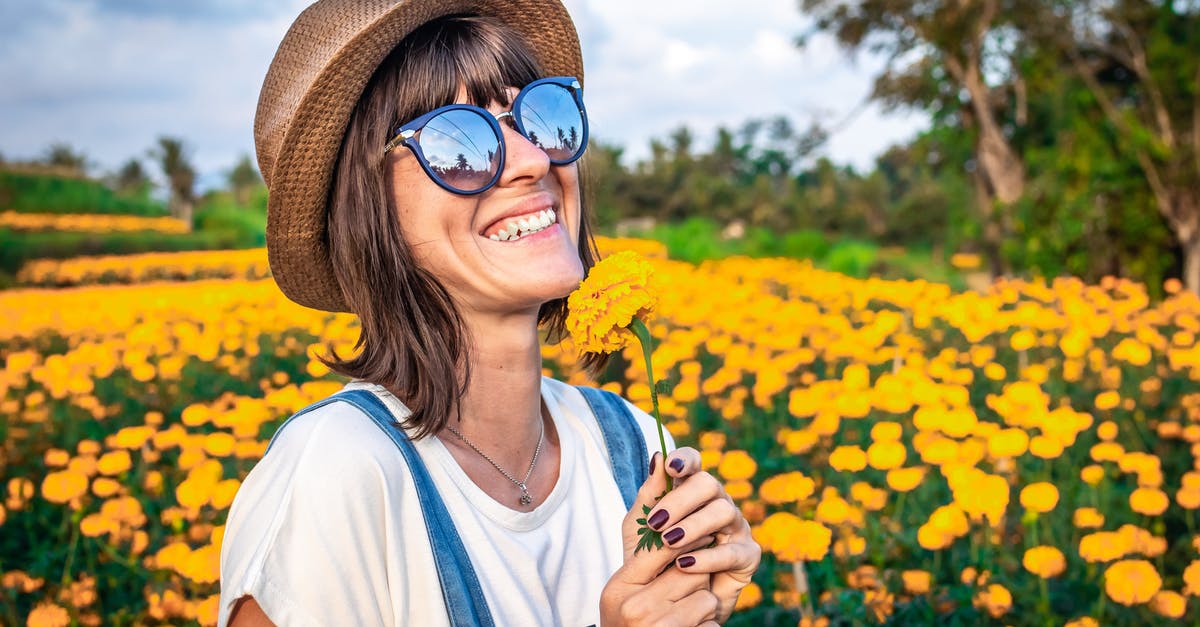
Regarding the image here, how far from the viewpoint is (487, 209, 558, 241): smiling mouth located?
1.34 meters

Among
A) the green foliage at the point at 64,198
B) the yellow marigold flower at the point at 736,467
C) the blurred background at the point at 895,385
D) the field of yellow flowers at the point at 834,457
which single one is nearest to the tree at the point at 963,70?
the blurred background at the point at 895,385

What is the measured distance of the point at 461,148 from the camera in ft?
4.28

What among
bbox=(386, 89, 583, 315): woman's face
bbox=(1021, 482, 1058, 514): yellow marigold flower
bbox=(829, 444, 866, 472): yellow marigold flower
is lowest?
bbox=(1021, 482, 1058, 514): yellow marigold flower

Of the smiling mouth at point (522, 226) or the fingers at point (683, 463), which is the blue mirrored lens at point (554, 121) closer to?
the smiling mouth at point (522, 226)

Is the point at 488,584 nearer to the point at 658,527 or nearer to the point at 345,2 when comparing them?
the point at 658,527

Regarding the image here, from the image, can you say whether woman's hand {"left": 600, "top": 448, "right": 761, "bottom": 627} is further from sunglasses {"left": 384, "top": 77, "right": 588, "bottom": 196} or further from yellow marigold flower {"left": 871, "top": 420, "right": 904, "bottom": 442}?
yellow marigold flower {"left": 871, "top": 420, "right": 904, "bottom": 442}

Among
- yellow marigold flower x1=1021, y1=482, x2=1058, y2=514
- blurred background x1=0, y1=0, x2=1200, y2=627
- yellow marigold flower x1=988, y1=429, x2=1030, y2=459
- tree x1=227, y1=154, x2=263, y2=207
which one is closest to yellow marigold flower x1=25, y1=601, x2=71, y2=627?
blurred background x1=0, y1=0, x2=1200, y2=627

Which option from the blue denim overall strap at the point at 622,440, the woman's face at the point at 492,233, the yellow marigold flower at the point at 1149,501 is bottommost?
the yellow marigold flower at the point at 1149,501

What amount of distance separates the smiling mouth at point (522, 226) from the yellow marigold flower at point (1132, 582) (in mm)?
1748

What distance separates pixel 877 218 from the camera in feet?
104

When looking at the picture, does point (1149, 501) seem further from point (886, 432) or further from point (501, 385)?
point (501, 385)

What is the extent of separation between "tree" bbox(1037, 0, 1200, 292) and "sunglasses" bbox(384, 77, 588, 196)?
952 cm

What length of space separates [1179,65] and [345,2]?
10267 mm

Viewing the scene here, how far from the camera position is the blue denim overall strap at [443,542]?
117cm
